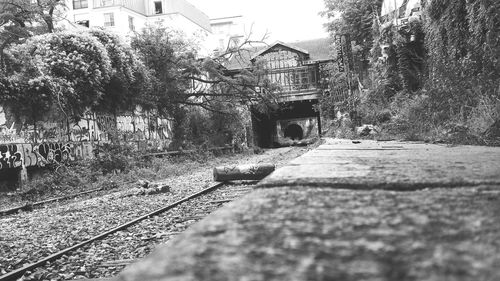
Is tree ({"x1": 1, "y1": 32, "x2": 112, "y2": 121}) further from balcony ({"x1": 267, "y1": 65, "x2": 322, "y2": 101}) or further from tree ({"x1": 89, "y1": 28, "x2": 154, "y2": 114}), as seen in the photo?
balcony ({"x1": 267, "y1": 65, "x2": 322, "y2": 101})

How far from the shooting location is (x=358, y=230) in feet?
2.77

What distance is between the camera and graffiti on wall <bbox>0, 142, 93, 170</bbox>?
12.7 metres

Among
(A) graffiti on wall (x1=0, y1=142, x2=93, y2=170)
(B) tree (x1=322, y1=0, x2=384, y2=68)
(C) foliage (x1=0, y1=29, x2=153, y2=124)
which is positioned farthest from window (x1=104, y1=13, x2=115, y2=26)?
(A) graffiti on wall (x1=0, y1=142, x2=93, y2=170)

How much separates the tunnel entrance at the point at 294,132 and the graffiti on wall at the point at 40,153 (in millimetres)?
49876

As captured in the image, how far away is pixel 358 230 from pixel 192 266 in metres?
0.35

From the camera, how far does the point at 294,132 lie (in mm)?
65562

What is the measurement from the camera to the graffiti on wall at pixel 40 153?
41.6 feet

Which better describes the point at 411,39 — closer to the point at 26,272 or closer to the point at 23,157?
the point at 23,157

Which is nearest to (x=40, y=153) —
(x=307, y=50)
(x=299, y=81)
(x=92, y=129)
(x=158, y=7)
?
(x=92, y=129)

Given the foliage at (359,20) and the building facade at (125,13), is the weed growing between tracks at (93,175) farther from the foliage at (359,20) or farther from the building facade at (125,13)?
the building facade at (125,13)

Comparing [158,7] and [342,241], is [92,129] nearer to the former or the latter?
[342,241]

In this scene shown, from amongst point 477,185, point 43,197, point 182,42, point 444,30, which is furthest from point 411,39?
point 477,185

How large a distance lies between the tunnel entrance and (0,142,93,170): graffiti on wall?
49876mm

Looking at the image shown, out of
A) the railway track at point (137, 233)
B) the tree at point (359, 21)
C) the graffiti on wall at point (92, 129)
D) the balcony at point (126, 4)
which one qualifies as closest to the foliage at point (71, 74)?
the graffiti on wall at point (92, 129)
